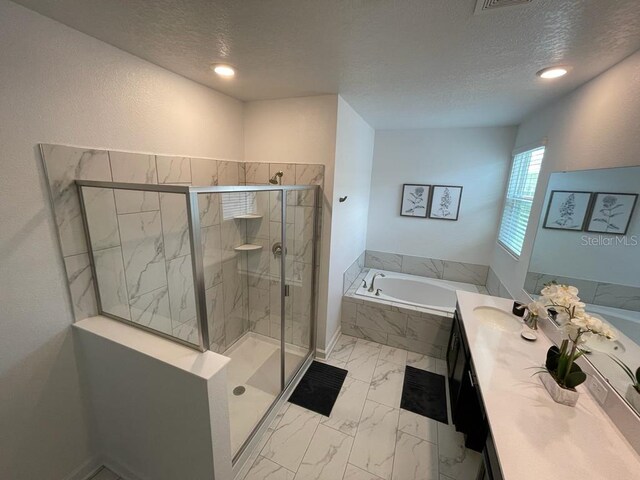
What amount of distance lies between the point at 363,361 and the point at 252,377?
3.66ft

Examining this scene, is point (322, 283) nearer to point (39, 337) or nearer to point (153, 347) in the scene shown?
point (153, 347)

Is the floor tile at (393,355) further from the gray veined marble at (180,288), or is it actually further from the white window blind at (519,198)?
the gray veined marble at (180,288)

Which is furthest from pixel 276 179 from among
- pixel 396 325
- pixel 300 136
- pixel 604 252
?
pixel 604 252

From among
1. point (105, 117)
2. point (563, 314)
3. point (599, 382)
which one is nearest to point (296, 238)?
point (105, 117)

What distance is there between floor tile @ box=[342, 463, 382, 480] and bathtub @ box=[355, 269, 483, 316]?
171 centimetres

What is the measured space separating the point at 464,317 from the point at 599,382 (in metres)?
0.77

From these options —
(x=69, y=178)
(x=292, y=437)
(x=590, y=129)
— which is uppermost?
(x=590, y=129)

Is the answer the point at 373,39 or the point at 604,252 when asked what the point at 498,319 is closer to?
the point at 604,252

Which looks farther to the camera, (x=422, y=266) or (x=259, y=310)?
(x=422, y=266)

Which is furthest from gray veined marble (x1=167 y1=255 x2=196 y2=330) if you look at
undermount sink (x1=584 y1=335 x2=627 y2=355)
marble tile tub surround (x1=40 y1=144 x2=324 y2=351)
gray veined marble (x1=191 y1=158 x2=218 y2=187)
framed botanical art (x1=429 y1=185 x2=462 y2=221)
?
framed botanical art (x1=429 y1=185 x2=462 y2=221)

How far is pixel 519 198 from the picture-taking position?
260 centimetres

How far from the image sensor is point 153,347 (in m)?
1.30

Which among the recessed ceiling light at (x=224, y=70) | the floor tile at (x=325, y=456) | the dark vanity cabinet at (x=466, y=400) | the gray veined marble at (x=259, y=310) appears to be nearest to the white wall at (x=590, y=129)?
the dark vanity cabinet at (x=466, y=400)

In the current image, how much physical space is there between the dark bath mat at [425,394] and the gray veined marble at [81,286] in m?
2.37
